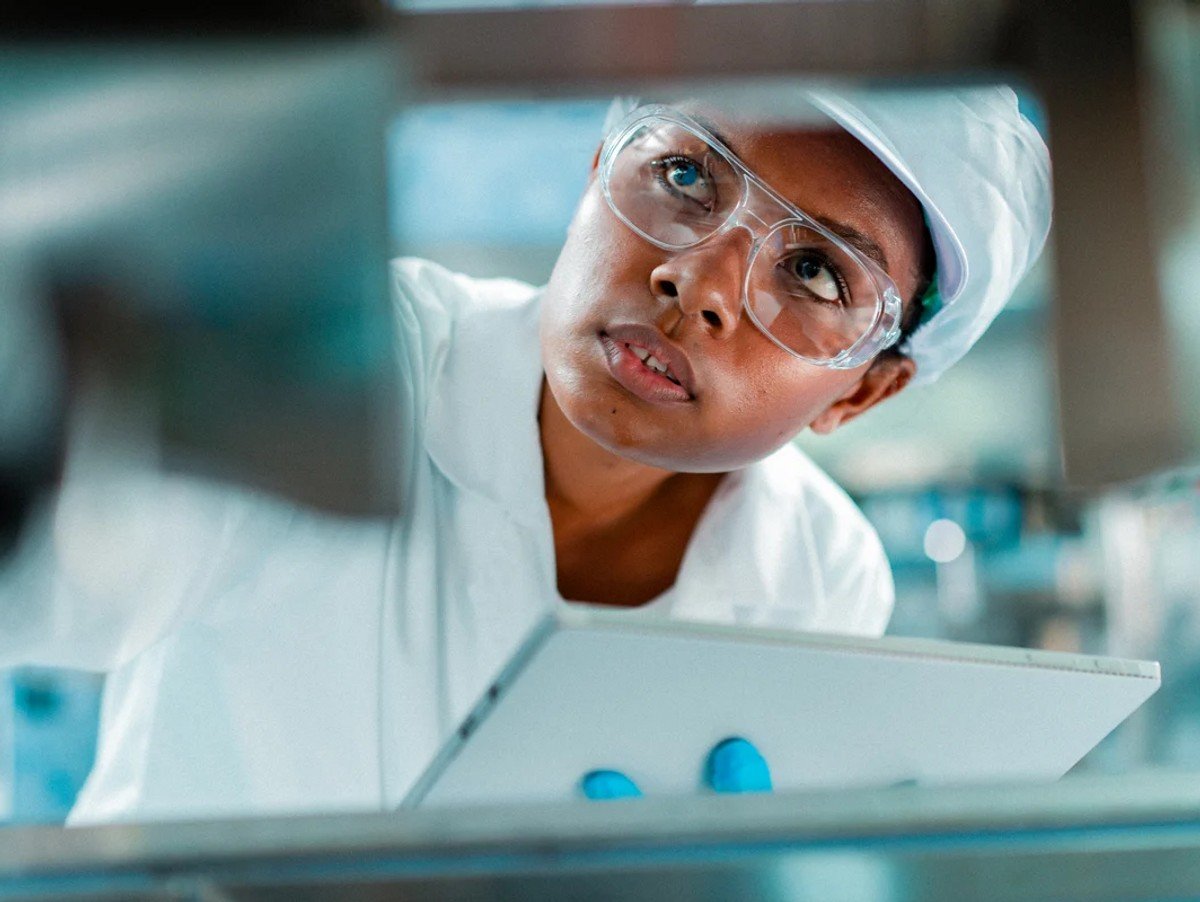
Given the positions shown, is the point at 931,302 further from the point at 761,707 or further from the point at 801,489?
the point at 761,707

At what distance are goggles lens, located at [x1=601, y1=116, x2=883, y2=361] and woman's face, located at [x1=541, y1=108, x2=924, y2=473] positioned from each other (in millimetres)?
19

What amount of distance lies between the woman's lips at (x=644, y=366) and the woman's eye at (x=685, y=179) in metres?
0.18

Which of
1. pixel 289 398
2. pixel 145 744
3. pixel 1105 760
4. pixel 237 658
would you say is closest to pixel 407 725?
pixel 237 658

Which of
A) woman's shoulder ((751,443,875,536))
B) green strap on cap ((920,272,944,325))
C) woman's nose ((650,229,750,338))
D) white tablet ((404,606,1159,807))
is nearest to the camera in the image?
white tablet ((404,606,1159,807))

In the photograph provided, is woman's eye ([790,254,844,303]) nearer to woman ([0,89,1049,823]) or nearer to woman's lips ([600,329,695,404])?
woman ([0,89,1049,823])

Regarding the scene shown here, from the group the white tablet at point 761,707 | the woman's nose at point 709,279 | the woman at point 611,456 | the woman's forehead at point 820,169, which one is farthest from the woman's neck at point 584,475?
the white tablet at point 761,707

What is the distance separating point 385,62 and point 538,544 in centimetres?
115

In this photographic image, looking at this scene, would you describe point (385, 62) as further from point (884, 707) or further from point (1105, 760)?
point (1105, 760)

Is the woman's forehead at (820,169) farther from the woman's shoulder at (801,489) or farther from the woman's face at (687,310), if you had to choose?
the woman's shoulder at (801,489)

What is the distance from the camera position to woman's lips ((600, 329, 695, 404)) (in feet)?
4.24

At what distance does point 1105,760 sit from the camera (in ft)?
13.8

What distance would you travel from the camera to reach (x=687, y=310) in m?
1.29

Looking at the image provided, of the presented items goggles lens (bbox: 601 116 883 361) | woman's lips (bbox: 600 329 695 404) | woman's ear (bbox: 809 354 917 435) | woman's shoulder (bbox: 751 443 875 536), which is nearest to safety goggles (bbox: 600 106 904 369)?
goggles lens (bbox: 601 116 883 361)

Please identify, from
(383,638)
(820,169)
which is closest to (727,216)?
(820,169)
